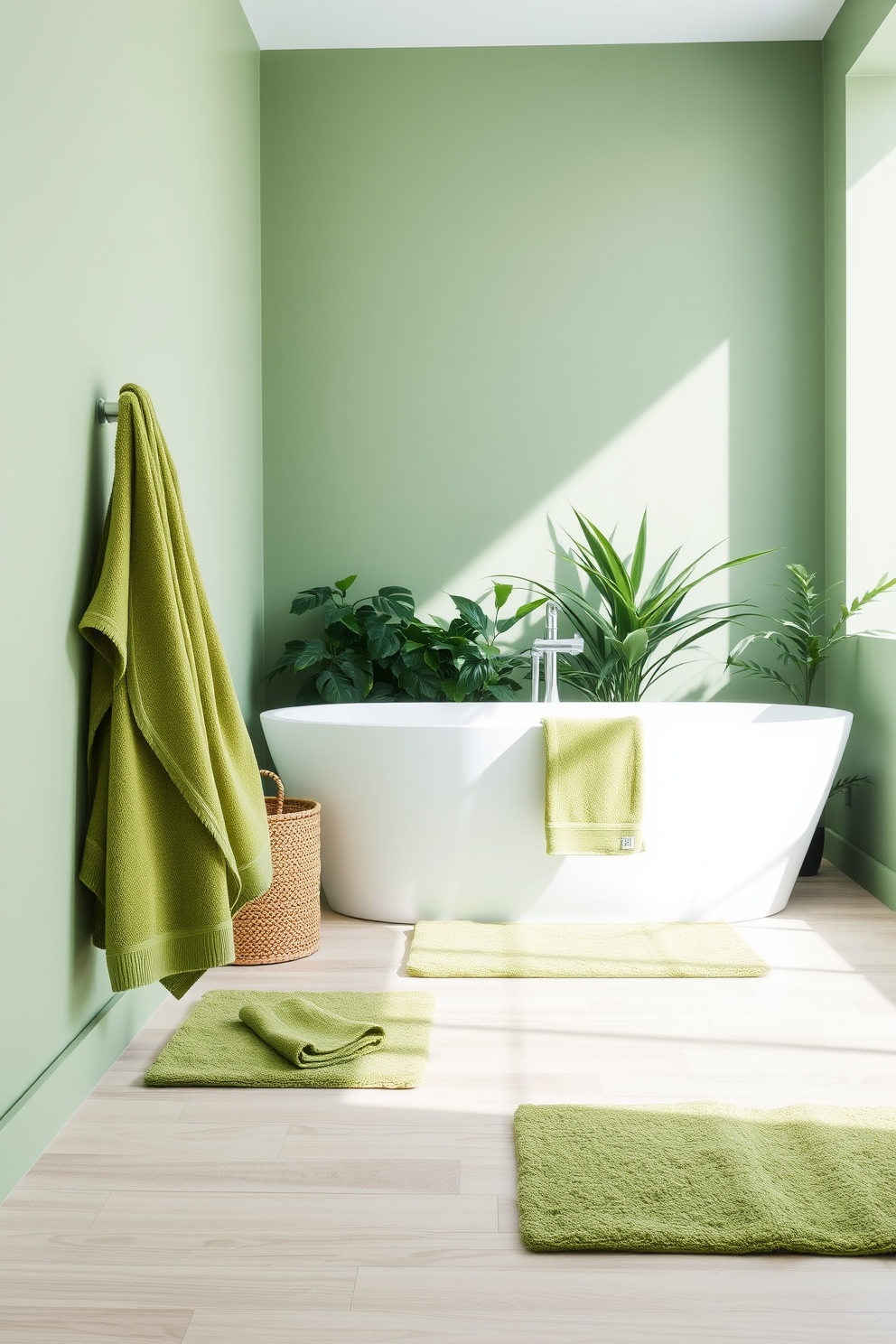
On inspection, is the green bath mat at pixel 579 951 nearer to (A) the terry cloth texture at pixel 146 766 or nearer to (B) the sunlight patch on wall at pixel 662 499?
(A) the terry cloth texture at pixel 146 766

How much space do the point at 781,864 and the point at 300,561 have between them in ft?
6.71

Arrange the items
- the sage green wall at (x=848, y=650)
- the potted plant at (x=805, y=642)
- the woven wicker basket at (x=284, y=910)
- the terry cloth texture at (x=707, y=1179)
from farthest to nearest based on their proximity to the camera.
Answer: the potted plant at (x=805, y=642) → the sage green wall at (x=848, y=650) → the woven wicker basket at (x=284, y=910) → the terry cloth texture at (x=707, y=1179)

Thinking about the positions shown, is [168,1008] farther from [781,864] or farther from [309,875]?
[781,864]

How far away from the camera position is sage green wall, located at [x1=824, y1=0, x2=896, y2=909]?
3.45 metres

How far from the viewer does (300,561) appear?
4148 mm

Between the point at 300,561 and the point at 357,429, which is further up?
the point at 357,429

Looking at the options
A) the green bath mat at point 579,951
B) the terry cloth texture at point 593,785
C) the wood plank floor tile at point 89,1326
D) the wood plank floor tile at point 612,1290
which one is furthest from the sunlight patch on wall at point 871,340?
the wood plank floor tile at point 89,1326

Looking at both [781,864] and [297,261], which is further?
[297,261]

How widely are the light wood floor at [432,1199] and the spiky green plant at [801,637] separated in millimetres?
1445

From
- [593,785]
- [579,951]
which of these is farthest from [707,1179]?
[593,785]

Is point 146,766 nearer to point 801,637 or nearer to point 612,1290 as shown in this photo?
point 612,1290

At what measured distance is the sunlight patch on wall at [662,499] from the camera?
161 inches

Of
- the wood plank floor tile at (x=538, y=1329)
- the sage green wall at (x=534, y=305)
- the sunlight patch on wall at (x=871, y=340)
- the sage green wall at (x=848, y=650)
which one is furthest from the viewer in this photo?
the sage green wall at (x=534, y=305)

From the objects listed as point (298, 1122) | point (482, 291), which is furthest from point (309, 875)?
point (482, 291)
